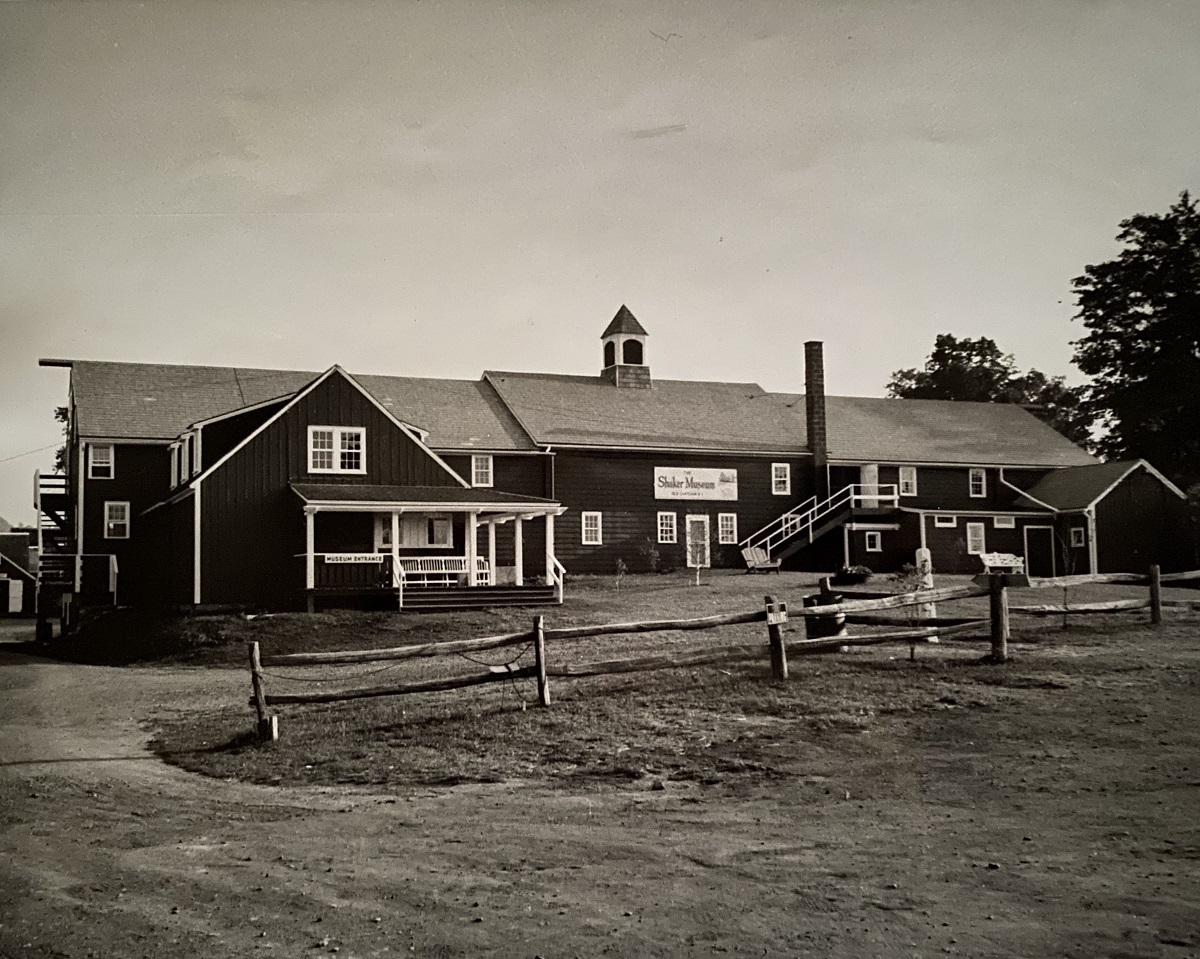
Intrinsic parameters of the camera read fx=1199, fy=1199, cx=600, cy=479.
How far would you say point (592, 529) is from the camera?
4206 cm

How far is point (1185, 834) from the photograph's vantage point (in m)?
8.93

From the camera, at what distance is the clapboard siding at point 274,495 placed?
31.5 m

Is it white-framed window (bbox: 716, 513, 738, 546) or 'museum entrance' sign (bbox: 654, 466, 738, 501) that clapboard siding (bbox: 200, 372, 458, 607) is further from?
white-framed window (bbox: 716, 513, 738, 546)

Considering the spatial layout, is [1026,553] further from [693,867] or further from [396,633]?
[693,867]

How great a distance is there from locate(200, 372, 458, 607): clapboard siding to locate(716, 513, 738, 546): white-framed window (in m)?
14.1

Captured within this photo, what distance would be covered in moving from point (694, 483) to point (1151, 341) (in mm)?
17540

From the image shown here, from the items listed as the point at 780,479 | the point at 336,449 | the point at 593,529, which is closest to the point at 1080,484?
the point at 780,479

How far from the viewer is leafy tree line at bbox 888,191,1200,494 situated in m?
40.1

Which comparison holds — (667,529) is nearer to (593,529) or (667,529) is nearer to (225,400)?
(593,529)

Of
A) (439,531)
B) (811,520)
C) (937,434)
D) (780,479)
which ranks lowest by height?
(439,531)

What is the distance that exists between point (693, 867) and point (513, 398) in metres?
37.1

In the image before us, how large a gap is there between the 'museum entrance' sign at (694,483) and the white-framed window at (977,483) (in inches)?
405

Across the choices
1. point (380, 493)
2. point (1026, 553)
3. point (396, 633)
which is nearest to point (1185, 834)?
point (396, 633)

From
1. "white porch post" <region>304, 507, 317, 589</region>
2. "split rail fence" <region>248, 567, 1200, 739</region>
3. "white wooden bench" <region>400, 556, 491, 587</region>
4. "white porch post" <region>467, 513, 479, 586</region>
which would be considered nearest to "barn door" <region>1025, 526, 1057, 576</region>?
"white wooden bench" <region>400, 556, 491, 587</region>
